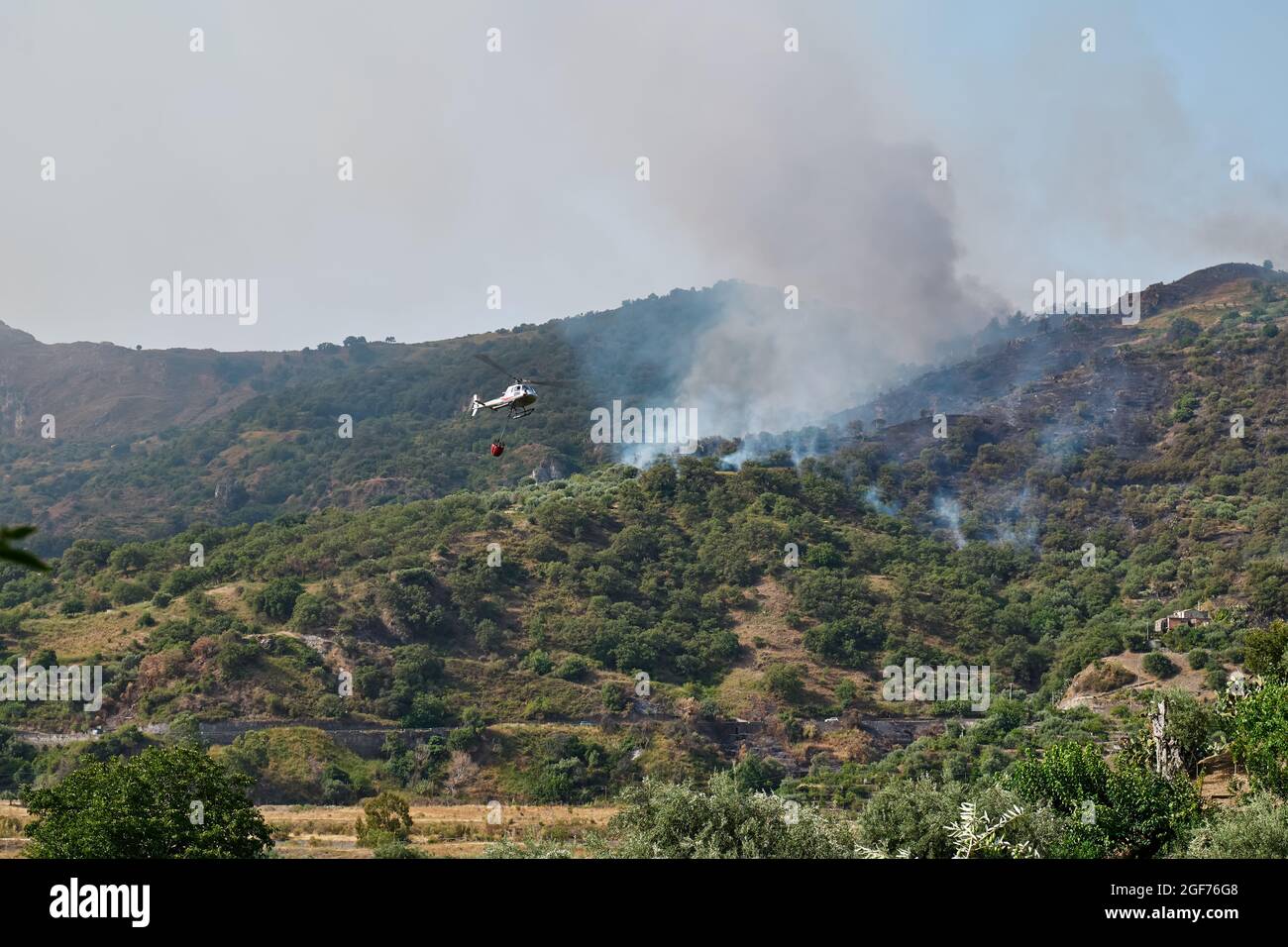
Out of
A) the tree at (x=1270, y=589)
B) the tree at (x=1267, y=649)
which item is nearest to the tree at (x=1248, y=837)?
the tree at (x=1267, y=649)

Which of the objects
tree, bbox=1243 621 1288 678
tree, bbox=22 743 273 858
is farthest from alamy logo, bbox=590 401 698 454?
tree, bbox=22 743 273 858

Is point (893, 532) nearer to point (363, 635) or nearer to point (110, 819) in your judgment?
point (363, 635)

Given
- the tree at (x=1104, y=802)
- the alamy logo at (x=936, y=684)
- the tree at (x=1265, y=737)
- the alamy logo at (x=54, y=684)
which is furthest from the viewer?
the alamy logo at (x=936, y=684)

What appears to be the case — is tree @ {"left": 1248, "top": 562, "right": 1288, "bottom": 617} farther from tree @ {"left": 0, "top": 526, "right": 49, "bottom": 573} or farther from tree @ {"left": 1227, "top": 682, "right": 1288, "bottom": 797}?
tree @ {"left": 0, "top": 526, "right": 49, "bottom": 573}
